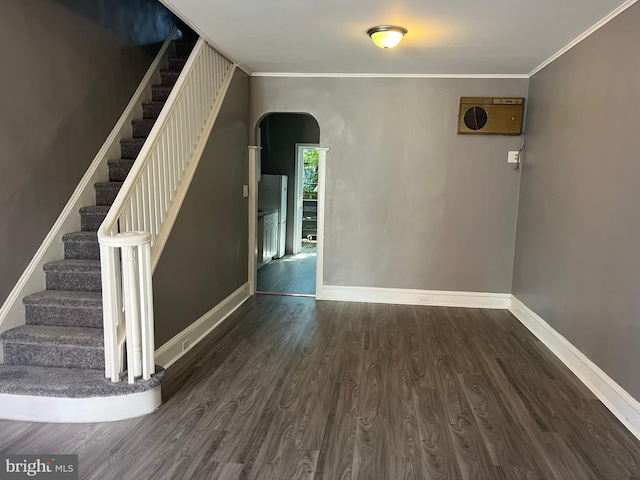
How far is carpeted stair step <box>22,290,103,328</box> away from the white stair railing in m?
0.29

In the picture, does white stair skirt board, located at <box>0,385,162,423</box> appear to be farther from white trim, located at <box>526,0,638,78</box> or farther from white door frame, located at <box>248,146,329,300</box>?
white trim, located at <box>526,0,638,78</box>

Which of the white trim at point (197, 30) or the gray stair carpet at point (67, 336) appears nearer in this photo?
the gray stair carpet at point (67, 336)

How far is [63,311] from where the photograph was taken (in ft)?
9.45

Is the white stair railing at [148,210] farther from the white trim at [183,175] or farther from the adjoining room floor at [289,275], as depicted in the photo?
the adjoining room floor at [289,275]

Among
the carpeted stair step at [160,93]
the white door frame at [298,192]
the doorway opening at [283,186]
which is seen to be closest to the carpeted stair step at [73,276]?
the carpeted stair step at [160,93]

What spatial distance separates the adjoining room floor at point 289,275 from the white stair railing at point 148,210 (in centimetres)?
241

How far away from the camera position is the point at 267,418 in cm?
255

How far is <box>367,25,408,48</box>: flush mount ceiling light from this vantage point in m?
3.20

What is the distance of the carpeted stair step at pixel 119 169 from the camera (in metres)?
3.72

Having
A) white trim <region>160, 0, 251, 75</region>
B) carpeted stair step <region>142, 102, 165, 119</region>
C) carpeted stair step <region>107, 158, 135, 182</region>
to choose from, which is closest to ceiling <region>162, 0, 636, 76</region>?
white trim <region>160, 0, 251, 75</region>

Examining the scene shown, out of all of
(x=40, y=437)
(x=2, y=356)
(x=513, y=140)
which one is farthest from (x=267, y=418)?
(x=513, y=140)

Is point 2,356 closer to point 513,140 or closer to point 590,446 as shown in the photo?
point 590,446

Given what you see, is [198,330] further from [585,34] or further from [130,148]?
[585,34]
